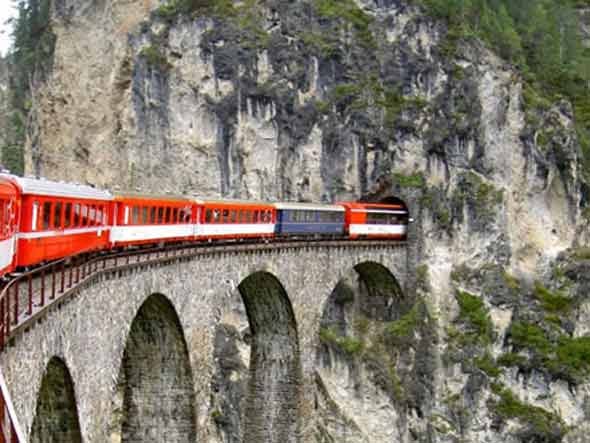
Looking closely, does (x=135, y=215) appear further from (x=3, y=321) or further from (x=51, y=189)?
(x=3, y=321)

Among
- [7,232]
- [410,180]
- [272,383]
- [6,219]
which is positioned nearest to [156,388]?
[272,383]

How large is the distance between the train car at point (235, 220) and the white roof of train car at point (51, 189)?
21.6ft

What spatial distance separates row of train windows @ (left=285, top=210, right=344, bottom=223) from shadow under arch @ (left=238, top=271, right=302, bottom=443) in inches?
155

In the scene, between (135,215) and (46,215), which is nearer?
(46,215)

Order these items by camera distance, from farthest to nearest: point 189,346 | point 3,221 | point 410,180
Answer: point 410,180
point 189,346
point 3,221

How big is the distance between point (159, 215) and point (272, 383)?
11975mm

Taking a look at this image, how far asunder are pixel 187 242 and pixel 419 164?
22.3m

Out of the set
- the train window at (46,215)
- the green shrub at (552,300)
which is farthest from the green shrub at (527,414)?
the train window at (46,215)

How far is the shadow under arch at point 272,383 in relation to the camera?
3234cm

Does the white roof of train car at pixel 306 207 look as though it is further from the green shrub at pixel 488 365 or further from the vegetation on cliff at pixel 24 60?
the vegetation on cliff at pixel 24 60

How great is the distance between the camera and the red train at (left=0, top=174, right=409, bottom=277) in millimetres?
14609

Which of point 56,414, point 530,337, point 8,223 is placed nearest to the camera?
point 8,223

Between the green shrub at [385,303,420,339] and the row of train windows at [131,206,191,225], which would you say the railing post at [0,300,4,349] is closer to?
the row of train windows at [131,206,191,225]

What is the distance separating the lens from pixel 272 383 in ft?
109
